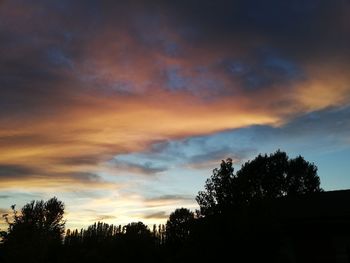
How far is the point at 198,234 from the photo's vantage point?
13578 mm

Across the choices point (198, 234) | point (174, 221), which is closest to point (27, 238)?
point (198, 234)

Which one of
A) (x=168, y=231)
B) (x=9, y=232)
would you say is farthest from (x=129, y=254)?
(x=168, y=231)

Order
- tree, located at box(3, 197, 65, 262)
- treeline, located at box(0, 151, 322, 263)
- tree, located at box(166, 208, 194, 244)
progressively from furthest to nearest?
1. tree, located at box(166, 208, 194, 244)
2. tree, located at box(3, 197, 65, 262)
3. treeline, located at box(0, 151, 322, 263)

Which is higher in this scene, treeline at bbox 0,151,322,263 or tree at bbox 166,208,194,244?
tree at bbox 166,208,194,244

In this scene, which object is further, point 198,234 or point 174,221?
point 174,221

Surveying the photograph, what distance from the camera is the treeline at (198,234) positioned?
1306 centimetres

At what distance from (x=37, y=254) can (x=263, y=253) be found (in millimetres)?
13091

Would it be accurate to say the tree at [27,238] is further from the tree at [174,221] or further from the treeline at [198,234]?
the tree at [174,221]

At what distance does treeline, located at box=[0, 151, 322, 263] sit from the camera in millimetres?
13062

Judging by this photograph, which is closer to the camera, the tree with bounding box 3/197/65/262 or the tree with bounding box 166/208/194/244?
the tree with bounding box 3/197/65/262

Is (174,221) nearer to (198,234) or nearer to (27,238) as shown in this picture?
(27,238)

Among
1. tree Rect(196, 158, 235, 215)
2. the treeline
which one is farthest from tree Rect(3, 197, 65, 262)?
tree Rect(196, 158, 235, 215)

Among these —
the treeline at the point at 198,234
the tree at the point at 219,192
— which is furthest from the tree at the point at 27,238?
the tree at the point at 219,192

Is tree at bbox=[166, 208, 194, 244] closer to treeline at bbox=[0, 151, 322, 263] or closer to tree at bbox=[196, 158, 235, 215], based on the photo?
treeline at bbox=[0, 151, 322, 263]
